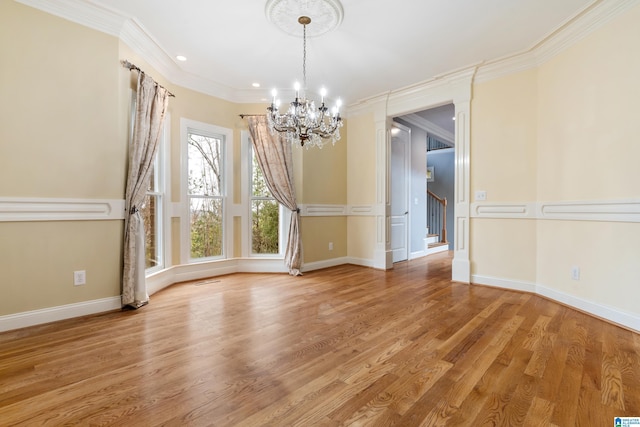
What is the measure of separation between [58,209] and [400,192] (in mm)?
5138

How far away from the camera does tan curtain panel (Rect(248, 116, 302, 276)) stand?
4.41 metres

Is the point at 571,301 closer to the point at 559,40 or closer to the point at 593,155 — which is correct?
the point at 593,155

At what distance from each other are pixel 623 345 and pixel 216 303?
11.6ft

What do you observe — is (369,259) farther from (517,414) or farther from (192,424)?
(192,424)

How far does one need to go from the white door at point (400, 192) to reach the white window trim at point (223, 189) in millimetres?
3008

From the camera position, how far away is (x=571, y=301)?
118 inches

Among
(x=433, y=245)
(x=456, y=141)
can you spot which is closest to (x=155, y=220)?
(x=456, y=141)

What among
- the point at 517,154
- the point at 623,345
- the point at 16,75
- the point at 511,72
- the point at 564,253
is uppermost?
the point at 511,72

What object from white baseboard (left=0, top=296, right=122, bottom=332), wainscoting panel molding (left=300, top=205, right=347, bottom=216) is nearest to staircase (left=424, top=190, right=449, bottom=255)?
wainscoting panel molding (left=300, top=205, right=347, bottom=216)

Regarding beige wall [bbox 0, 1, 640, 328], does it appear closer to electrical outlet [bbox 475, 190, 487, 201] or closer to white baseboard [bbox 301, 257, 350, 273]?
electrical outlet [bbox 475, 190, 487, 201]

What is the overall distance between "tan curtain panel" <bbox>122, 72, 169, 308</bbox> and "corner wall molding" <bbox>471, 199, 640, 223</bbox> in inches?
160

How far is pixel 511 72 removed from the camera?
11.8ft

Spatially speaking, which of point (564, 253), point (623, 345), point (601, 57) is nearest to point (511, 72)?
point (601, 57)

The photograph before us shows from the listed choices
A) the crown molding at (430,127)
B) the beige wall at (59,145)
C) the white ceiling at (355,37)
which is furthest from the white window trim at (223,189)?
the crown molding at (430,127)
